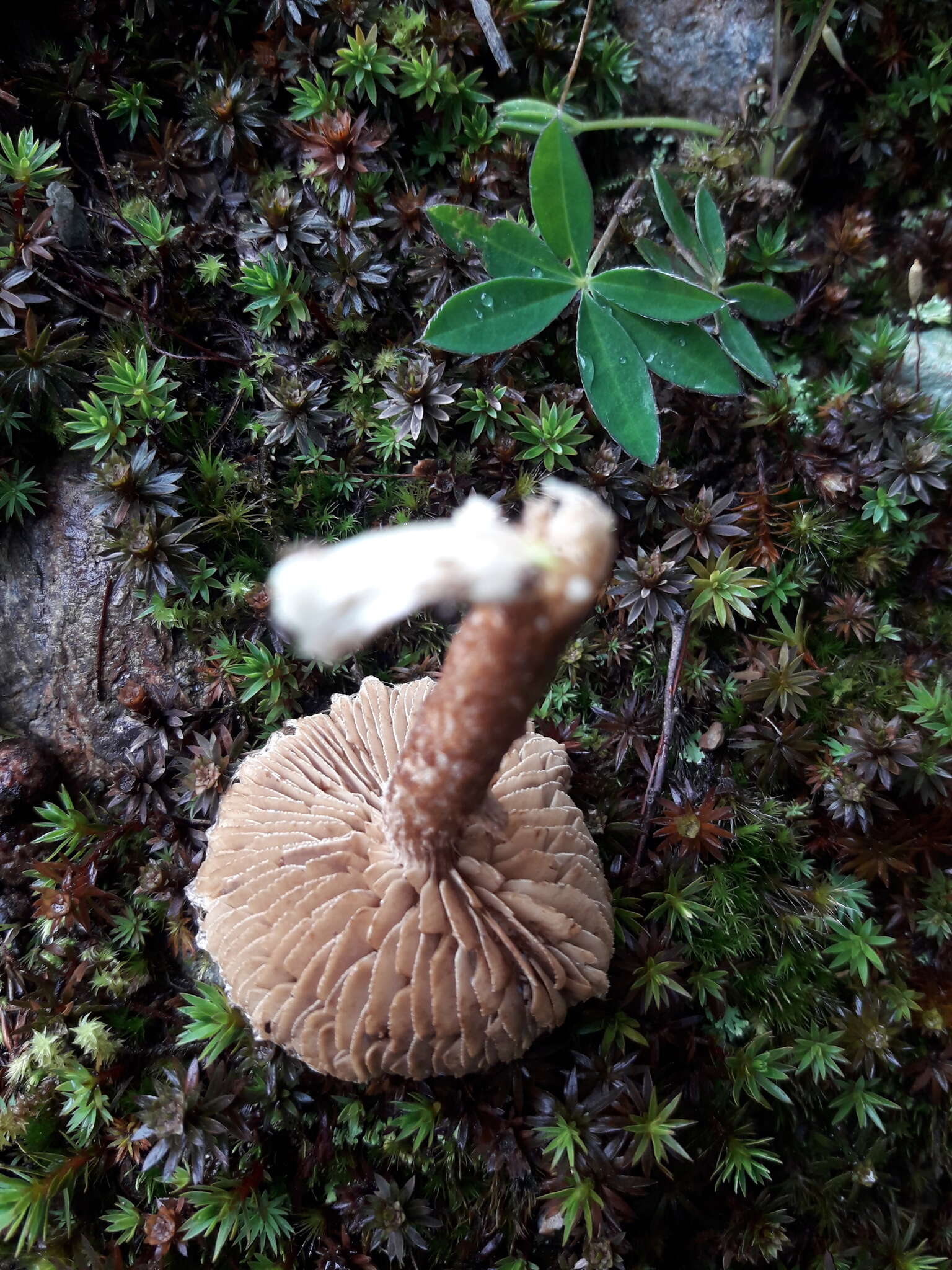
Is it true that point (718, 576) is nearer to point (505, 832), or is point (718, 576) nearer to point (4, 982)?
point (505, 832)

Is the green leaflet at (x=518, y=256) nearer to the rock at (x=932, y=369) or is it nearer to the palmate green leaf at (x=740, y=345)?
the palmate green leaf at (x=740, y=345)

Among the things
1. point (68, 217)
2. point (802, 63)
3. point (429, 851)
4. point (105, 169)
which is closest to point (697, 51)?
point (802, 63)

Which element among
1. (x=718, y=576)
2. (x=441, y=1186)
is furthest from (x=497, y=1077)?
(x=718, y=576)

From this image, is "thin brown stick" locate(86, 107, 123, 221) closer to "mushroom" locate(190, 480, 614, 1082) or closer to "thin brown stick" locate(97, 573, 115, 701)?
"thin brown stick" locate(97, 573, 115, 701)

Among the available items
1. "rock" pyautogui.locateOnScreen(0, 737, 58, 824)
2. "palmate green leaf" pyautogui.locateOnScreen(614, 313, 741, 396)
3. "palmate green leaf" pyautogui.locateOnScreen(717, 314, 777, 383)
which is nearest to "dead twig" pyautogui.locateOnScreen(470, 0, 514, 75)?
"palmate green leaf" pyautogui.locateOnScreen(614, 313, 741, 396)

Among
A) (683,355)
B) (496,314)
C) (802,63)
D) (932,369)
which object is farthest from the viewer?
(932,369)

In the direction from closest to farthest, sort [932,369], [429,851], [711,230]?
[429,851]
[711,230]
[932,369]

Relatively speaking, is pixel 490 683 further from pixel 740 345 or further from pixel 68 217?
pixel 68 217

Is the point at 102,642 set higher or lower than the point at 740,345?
lower
